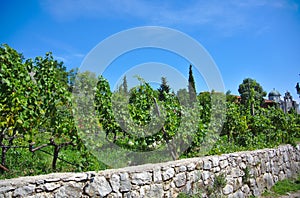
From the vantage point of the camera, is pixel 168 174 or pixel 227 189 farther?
pixel 227 189

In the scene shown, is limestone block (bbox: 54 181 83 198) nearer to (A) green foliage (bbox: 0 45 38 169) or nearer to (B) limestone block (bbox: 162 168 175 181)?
(A) green foliage (bbox: 0 45 38 169)

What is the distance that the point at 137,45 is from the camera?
458 cm

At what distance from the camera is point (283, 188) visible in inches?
241

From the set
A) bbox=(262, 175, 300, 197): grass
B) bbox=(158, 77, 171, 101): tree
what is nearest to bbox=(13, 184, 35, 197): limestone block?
bbox=(158, 77, 171, 101): tree

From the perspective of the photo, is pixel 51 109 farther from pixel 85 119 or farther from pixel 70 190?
pixel 70 190

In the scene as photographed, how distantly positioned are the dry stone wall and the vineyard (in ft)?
0.90

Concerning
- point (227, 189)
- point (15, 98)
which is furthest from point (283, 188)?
point (15, 98)

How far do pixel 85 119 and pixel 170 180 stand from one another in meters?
1.47

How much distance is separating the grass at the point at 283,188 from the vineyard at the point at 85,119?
1126 mm

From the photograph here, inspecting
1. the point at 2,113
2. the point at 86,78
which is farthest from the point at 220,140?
the point at 2,113

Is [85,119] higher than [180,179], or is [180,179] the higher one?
[85,119]

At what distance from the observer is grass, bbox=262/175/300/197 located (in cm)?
571

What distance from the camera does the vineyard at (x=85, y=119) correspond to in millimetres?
3029

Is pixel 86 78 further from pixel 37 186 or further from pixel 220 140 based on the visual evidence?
pixel 220 140
